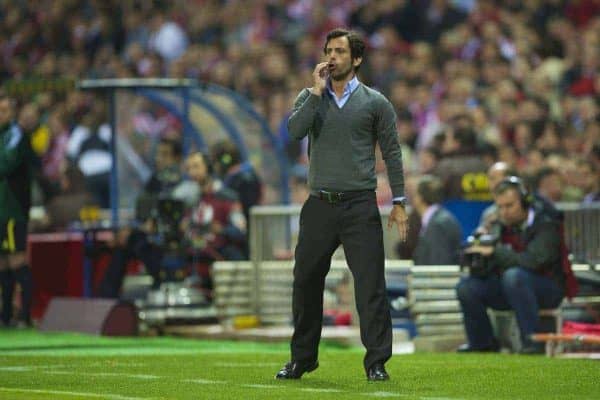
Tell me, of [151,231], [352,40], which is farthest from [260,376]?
[151,231]

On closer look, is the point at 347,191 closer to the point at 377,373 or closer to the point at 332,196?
the point at 332,196

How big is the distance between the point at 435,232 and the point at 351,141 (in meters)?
5.11

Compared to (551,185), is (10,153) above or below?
above

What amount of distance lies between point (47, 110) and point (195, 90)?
7.27 metres

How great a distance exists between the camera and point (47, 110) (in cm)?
2627

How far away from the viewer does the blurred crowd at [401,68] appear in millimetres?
18953

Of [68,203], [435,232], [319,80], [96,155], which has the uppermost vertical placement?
[96,155]

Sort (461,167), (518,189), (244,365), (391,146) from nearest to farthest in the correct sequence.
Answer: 1. (391,146)
2. (244,365)
3. (518,189)
4. (461,167)

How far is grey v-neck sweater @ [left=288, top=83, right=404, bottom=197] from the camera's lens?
1048 centimetres

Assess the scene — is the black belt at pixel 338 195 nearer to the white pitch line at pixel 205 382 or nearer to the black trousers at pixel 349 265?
the black trousers at pixel 349 265

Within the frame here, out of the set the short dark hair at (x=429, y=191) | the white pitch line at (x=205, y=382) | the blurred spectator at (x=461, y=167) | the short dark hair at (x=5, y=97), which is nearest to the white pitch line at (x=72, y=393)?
the white pitch line at (x=205, y=382)

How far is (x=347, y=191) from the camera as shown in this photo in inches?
413

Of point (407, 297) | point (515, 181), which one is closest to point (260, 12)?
point (407, 297)

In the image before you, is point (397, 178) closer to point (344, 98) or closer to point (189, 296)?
point (344, 98)
